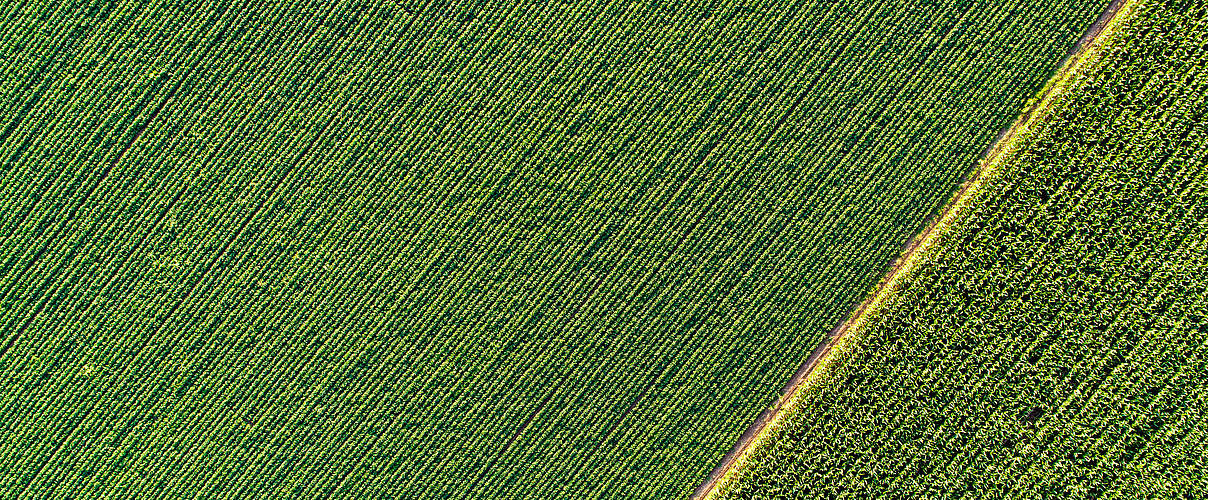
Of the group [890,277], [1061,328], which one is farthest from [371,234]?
[1061,328]

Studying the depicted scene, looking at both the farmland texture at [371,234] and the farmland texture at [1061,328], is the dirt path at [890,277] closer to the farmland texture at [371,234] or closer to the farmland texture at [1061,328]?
the farmland texture at [1061,328]

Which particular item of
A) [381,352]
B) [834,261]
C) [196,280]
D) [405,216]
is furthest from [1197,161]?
[196,280]

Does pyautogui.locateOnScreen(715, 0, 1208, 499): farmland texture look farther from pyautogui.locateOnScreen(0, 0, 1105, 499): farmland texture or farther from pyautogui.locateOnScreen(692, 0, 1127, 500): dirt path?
pyautogui.locateOnScreen(0, 0, 1105, 499): farmland texture

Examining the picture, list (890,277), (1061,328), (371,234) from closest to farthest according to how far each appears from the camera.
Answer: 1. (1061,328)
2. (890,277)
3. (371,234)

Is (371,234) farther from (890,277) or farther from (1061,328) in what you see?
(1061,328)

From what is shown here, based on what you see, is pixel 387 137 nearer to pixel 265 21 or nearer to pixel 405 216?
pixel 405 216

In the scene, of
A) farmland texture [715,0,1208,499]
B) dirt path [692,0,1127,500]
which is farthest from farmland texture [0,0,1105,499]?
farmland texture [715,0,1208,499]

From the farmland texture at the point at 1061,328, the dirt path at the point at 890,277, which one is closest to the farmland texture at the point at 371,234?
the dirt path at the point at 890,277
